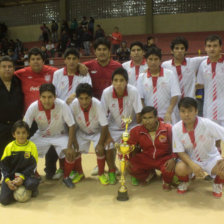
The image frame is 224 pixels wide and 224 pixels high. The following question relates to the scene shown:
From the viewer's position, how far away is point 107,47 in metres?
3.78

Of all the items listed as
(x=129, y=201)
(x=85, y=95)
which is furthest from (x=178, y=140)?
(x=85, y=95)

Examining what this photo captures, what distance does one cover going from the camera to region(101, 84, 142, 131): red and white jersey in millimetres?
3453

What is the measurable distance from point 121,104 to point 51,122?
87 centimetres

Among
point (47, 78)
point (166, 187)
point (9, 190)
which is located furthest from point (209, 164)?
point (47, 78)

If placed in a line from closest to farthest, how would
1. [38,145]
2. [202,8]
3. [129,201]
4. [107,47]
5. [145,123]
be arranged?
1. [129,201]
2. [145,123]
3. [38,145]
4. [107,47]
5. [202,8]

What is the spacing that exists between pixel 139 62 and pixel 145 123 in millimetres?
1069

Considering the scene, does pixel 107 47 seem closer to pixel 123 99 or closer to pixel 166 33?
pixel 123 99

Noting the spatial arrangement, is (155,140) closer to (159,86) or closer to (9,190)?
(159,86)

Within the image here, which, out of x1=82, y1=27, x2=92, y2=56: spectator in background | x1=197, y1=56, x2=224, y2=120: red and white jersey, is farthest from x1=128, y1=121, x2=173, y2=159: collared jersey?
x1=82, y1=27, x2=92, y2=56: spectator in background

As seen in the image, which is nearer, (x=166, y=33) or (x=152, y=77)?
(x=152, y=77)

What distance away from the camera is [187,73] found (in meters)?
3.64

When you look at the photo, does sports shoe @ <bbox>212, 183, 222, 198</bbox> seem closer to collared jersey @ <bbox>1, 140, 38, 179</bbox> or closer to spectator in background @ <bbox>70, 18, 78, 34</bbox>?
collared jersey @ <bbox>1, 140, 38, 179</bbox>

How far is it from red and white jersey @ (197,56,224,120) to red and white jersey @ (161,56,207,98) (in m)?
0.12

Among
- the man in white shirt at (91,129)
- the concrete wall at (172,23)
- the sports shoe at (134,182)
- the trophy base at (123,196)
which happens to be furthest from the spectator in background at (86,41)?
the trophy base at (123,196)
